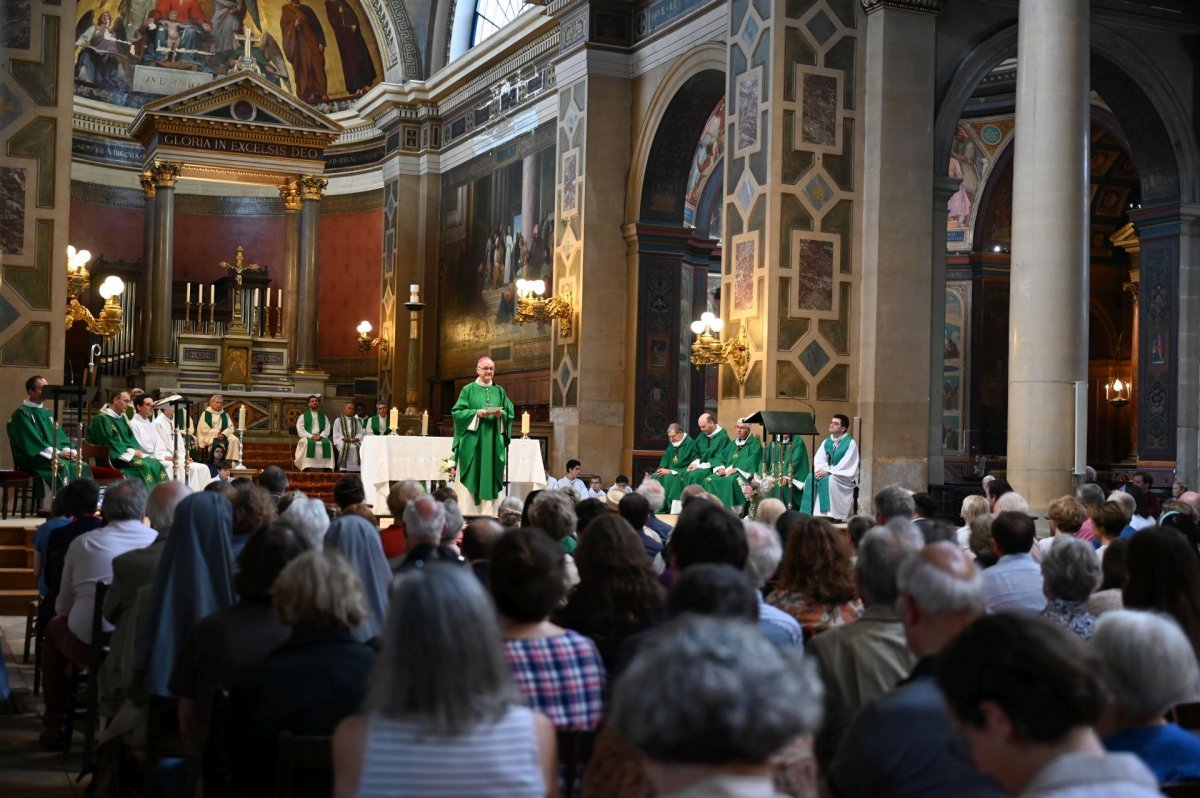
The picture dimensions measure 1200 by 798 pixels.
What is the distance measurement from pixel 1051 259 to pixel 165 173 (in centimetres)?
1672

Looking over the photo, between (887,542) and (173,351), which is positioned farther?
(173,351)

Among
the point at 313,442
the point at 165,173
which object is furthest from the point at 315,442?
the point at 165,173

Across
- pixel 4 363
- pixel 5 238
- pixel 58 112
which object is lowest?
pixel 4 363

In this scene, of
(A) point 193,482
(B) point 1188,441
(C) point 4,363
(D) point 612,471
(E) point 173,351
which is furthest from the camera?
(E) point 173,351

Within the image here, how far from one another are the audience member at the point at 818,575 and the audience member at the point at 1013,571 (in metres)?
0.99

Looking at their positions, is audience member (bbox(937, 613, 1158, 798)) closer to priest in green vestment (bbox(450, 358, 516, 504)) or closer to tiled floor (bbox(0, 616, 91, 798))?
tiled floor (bbox(0, 616, 91, 798))

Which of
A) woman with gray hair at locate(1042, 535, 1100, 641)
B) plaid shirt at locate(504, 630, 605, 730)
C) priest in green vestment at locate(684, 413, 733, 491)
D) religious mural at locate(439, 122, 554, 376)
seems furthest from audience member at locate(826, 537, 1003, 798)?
religious mural at locate(439, 122, 554, 376)

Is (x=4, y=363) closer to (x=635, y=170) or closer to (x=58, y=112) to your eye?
(x=58, y=112)

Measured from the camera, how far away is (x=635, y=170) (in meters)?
20.5

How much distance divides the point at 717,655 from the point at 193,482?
14531 millimetres

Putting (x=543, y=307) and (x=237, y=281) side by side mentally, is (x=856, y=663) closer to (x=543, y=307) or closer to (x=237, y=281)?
(x=543, y=307)

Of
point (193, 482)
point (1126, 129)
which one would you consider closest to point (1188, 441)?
point (1126, 129)

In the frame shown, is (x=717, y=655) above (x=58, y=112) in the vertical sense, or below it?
below

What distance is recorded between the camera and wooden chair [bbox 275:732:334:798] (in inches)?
129
